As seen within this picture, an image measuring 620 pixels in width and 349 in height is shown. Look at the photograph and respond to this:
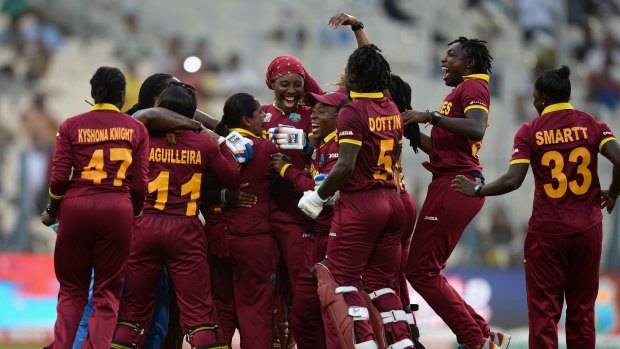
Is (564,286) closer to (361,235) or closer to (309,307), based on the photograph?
(361,235)

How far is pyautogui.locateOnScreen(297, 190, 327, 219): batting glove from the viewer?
8.88 m

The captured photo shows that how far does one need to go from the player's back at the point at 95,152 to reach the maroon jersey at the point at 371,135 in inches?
67.8

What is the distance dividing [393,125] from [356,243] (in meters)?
1.02

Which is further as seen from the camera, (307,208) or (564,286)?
(564,286)

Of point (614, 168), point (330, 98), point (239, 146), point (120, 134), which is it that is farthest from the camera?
point (239, 146)

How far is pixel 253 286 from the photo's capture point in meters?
9.73

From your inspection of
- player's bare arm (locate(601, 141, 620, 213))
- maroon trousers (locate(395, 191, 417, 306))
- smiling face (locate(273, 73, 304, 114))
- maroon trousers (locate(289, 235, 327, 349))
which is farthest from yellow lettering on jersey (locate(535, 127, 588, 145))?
smiling face (locate(273, 73, 304, 114))

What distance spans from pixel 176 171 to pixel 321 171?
4.08ft

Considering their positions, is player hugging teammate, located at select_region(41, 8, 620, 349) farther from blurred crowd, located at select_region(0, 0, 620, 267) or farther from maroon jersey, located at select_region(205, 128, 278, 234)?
blurred crowd, located at select_region(0, 0, 620, 267)

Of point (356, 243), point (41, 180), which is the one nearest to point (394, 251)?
point (356, 243)

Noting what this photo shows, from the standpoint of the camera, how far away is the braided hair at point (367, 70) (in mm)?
8930

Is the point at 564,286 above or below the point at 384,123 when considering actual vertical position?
below

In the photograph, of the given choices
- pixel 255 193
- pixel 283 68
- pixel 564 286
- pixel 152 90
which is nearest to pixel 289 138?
pixel 255 193

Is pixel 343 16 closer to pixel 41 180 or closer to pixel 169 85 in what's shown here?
pixel 169 85
